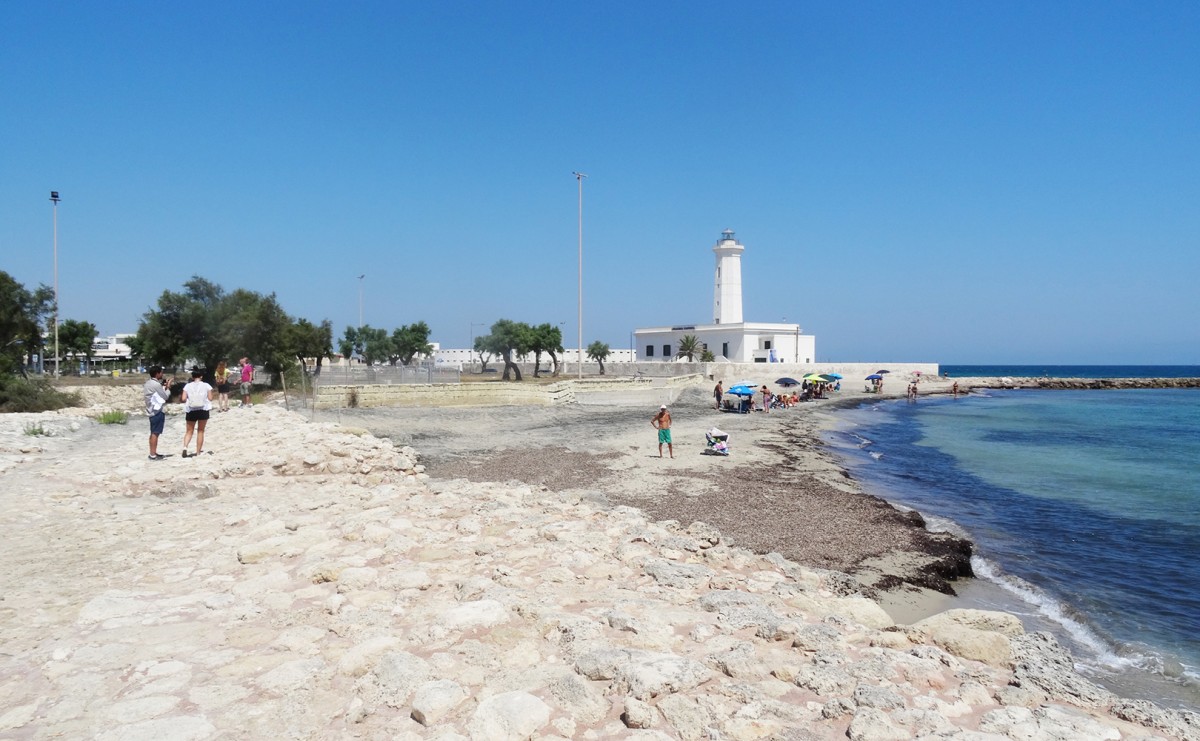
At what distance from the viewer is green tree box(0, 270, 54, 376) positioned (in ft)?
95.7

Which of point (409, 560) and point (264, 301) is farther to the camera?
point (264, 301)

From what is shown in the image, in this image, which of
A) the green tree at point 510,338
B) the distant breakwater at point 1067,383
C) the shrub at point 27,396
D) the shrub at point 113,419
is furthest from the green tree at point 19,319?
the distant breakwater at point 1067,383

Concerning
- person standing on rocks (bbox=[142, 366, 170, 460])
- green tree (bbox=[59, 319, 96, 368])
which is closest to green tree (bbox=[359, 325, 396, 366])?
green tree (bbox=[59, 319, 96, 368])

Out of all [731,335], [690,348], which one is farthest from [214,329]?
[731,335]

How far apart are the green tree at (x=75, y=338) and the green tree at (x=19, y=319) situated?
32.2 meters

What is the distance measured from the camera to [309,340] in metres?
39.1

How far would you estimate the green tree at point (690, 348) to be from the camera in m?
67.6

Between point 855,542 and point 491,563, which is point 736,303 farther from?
point 491,563

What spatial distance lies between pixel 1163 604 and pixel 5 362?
34.7m

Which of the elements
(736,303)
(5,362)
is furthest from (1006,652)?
(736,303)

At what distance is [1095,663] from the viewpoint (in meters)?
6.85

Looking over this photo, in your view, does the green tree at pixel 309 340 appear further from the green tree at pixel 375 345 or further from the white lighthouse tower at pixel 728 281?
the white lighthouse tower at pixel 728 281

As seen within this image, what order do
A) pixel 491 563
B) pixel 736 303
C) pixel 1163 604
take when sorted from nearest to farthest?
pixel 491 563
pixel 1163 604
pixel 736 303

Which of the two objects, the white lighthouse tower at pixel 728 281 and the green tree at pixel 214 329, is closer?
the green tree at pixel 214 329
